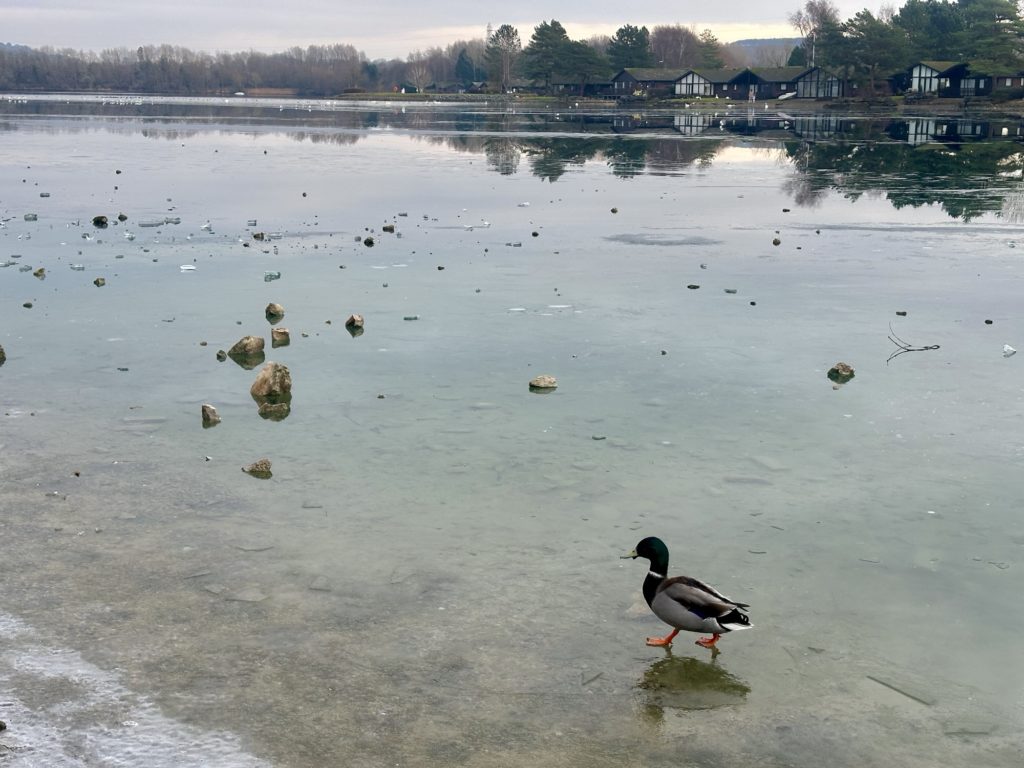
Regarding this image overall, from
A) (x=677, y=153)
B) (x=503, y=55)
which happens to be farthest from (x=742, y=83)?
(x=677, y=153)

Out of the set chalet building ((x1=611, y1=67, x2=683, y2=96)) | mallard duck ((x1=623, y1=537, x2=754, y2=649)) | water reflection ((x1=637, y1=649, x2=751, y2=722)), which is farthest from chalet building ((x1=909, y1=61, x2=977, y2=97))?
water reflection ((x1=637, y1=649, x2=751, y2=722))

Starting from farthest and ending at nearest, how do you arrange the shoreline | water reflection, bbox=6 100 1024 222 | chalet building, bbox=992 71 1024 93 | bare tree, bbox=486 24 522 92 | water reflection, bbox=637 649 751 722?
bare tree, bbox=486 24 522 92, chalet building, bbox=992 71 1024 93, the shoreline, water reflection, bbox=6 100 1024 222, water reflection, bbox=637 649 751 722

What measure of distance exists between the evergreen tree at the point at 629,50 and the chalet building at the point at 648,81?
6.28 metres

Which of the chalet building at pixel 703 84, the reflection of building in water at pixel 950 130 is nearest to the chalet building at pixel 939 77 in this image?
the chalet building at pixel 703 84

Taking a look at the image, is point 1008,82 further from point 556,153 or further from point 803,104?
point 556,153

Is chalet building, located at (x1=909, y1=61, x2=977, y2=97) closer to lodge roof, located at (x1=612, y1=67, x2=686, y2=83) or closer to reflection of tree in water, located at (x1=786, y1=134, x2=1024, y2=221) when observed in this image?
lodge roof, located at (x1=612, y1=67, x2=686, y2=83)

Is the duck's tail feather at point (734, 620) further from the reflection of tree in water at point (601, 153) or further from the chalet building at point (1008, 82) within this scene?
the chalet building at point (1008, 82)

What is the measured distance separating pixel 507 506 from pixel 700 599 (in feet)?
8.01

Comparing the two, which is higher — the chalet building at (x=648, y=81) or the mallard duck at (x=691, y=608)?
the chalet building at (x=648, y=81)

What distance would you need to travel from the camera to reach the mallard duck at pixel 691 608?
620 cm

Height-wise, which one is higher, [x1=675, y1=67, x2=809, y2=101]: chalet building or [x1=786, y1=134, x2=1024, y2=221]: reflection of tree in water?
[x1=675, y1=67, x2=809, y2=101]: chalet building

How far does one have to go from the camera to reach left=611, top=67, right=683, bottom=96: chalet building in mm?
138000

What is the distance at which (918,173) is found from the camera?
35.2 m

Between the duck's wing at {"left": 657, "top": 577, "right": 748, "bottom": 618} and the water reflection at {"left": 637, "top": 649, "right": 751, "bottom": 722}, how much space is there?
1.20 feet
